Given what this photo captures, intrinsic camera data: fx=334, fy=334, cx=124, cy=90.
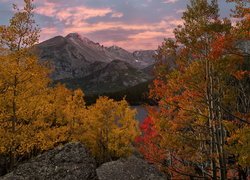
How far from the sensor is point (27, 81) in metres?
21.8

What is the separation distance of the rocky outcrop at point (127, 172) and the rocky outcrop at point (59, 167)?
606 inches

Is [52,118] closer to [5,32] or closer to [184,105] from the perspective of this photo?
[5,32]

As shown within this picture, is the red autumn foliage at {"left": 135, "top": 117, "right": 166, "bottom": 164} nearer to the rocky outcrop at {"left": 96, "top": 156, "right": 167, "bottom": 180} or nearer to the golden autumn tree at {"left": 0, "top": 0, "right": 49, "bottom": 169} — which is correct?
the rocky outcrop at {"left": 96, "top": 156, "right": 167, "bottom": 180}

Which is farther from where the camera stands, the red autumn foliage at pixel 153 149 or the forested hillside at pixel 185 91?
the red autumn foliage at pixel 153 149

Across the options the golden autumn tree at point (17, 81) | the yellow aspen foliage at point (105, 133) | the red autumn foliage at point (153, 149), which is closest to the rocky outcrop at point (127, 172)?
the red autumn foliage at point (153, 149)

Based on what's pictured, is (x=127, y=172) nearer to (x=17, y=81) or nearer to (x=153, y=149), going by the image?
(x=153, y=149)

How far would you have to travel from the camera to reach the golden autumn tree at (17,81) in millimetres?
21031

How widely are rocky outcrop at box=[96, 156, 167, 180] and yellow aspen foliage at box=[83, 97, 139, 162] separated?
13.8 ft

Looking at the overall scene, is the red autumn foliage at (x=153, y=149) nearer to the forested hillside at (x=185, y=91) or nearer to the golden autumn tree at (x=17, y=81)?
the forested hillside at (x=185, y=91)

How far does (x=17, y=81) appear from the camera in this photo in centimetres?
2147

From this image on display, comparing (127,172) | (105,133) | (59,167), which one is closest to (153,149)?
(105,133)

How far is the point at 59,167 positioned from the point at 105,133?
24.0 metres

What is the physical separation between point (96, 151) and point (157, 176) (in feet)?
32.3

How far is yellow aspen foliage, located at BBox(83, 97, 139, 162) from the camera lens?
40.3 meters
